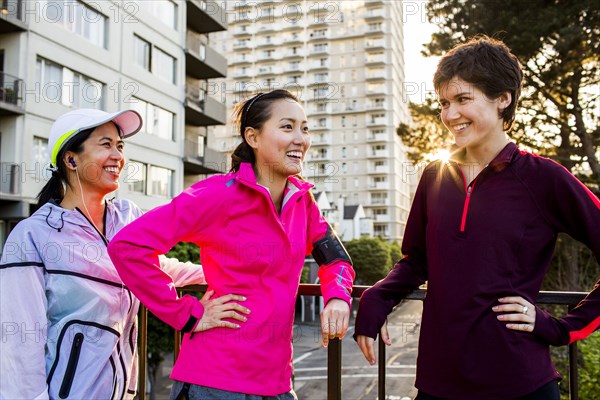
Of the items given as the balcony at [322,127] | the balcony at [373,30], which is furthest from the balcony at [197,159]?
the balcony at [373,30]

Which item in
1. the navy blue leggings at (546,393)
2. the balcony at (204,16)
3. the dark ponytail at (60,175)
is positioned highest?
the balcony at (204,16)

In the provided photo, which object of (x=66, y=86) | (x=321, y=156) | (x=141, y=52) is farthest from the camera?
(x=321, y=156)

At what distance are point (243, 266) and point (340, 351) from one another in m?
0.85

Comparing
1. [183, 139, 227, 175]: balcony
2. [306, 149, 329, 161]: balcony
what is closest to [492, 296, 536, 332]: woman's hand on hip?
[183, 139, 227, 175]: balcony

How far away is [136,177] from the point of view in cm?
A: 1916

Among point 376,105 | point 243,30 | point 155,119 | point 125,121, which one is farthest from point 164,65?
point 243,30

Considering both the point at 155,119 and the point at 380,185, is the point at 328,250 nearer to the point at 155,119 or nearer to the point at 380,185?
the point at 155,119

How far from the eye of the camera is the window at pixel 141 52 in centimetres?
1891

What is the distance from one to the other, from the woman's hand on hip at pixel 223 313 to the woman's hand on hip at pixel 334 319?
29 cm

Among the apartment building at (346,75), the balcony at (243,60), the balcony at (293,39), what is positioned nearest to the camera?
the apartment building at (346,75)

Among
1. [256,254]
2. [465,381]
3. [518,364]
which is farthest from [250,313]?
[518,364]

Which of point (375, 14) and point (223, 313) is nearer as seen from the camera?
point (223, 313)

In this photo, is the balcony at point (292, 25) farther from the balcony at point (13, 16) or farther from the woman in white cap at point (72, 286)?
the woman in white cap at point (72, 286)

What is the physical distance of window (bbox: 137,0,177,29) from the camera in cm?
1969
